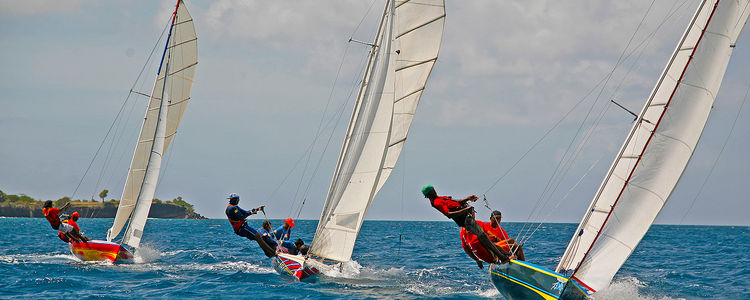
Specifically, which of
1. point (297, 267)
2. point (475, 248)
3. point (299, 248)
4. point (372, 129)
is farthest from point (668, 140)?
point (299, 248)

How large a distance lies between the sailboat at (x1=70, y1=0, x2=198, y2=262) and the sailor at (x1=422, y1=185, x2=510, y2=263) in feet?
41.1

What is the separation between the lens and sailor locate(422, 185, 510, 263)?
14.3 m

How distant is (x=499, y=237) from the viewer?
630 inches

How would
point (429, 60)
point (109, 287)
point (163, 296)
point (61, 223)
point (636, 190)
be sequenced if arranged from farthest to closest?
point (61, 223)
point (429, 60)
point (109, 287)
point (163, 296)
point (636, 190)

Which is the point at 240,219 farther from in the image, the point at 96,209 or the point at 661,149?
the point at 96,209

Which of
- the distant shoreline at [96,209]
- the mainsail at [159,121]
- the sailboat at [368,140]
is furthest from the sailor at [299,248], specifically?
the distant shoreline at [96,209]

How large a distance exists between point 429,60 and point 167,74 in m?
10.2

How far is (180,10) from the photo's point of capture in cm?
2573

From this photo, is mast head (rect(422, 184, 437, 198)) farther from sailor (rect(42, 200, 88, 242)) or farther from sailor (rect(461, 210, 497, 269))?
sailor (rect(42, 200, 88, 242))

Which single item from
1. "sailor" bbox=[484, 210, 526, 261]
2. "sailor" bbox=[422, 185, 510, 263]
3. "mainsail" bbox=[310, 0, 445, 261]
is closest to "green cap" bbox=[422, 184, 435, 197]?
"sailor" bbox=[422, 185, 510, 263]

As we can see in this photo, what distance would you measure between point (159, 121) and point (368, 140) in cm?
963

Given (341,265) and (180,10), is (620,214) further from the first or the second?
(180,10)

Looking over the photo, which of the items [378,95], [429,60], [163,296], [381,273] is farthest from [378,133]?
[163,296]

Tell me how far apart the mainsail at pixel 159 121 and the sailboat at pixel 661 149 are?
15.1 m
